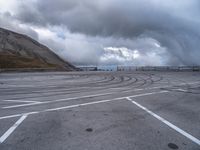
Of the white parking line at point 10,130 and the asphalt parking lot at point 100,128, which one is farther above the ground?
the white parking line at point 10,130

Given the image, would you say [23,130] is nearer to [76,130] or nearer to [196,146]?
[76,130]

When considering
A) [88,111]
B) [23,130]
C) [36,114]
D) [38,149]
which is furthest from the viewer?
[88,111]

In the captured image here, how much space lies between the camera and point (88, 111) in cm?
700

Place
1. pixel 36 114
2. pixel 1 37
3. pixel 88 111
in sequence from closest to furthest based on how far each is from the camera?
pixel 36 114
pixel 88 111
pixel 1 37

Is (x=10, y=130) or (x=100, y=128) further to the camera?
(x=100, y=128)

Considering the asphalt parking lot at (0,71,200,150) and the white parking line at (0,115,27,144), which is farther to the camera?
the white parking line at (0,115,27,144)

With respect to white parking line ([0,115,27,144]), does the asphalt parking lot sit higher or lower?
lower

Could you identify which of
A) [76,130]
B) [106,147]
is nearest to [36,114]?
[76,130]

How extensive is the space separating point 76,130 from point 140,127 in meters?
1.80

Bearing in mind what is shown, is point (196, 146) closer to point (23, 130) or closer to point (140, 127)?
point (140, 127)

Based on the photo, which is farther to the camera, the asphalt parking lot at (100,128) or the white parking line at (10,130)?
the white parking line at (10,130)

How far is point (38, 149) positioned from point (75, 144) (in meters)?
0.78

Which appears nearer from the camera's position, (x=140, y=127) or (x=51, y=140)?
(x=51, y=140)

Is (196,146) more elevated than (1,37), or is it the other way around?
(1,37)
